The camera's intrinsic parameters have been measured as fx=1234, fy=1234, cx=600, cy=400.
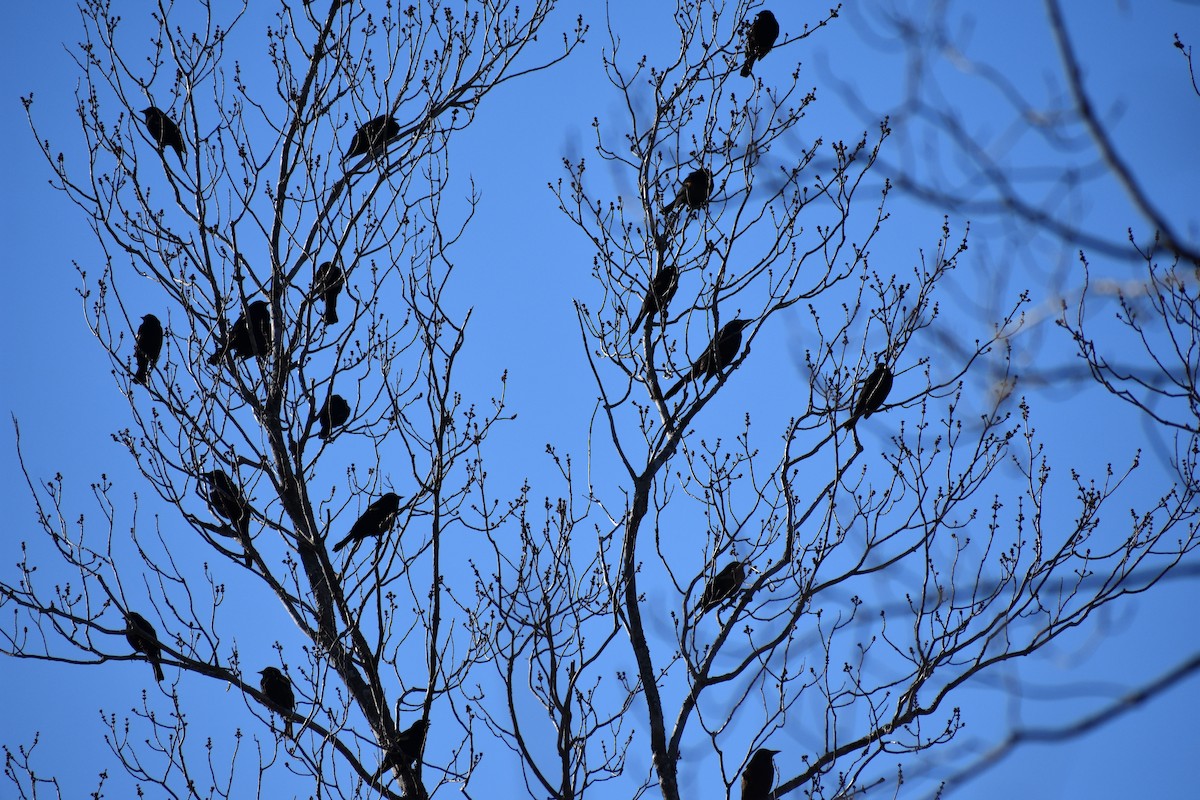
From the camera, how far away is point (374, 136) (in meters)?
5.57

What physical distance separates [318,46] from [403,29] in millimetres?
401

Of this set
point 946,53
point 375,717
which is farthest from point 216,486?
point 946,53

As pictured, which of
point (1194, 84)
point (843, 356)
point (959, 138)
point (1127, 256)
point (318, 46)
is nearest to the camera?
point (1127, 256)

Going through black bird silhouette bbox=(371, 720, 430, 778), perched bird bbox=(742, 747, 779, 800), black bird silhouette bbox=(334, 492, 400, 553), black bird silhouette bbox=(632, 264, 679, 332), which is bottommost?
perched bird bbox=(742, 747, 779, 800)

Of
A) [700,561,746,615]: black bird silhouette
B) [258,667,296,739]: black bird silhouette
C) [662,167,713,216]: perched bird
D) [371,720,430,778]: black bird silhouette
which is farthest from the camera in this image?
[258,667,296,739]: black bird silhouette

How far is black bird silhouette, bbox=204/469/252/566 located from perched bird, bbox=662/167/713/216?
2.09m

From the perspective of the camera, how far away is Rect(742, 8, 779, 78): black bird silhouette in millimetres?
5750

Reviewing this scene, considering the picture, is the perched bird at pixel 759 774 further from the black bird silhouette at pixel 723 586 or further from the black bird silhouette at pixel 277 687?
the black bird silhouette at pixel 277 687

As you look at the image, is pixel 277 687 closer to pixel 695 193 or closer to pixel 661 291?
pixel 661 291

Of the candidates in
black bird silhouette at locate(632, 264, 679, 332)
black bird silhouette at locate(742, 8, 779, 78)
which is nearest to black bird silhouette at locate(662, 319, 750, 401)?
black bird silhouette at locate(632, 264, 679, 332)

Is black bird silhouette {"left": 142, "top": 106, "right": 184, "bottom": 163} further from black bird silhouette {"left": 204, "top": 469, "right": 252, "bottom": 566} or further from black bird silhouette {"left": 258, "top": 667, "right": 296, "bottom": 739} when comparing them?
black bird silhouette {"left": 258, "top": 667, "right": 296, "bottom": 739}

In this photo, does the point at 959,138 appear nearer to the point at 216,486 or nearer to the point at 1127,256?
the point at 1127,256

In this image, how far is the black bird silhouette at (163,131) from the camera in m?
5.60

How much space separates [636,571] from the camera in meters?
4.86
